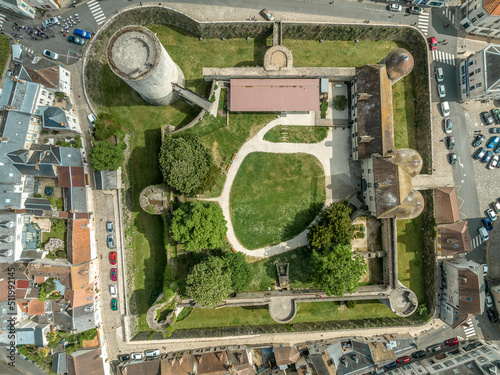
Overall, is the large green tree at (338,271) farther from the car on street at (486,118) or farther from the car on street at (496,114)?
the car on street at (496,114)

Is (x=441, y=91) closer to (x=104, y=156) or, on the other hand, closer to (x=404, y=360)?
(x=404, y=360)

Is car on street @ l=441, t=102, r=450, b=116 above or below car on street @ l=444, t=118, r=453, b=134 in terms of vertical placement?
above

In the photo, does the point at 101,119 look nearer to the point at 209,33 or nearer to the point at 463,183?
the point at 209,33

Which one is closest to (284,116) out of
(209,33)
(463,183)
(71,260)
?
(209,33)

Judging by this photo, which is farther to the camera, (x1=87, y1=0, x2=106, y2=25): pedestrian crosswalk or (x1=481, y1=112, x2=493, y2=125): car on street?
(x1=481, y1=112, x2=493, y2=125): car on street

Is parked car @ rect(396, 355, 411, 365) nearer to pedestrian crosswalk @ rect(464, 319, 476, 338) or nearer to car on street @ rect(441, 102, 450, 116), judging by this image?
pedestrian crosswalk @ rect(464, 319, 476, 338)

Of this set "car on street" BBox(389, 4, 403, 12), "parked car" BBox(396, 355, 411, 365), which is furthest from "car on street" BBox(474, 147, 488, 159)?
"parked car" BBox(396, 355, 411, 365)

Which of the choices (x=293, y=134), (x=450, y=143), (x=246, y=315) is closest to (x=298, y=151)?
(x=293, y=134)

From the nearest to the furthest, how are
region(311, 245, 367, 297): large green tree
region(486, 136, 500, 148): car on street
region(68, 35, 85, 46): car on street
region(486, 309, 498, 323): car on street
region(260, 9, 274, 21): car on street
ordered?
region(311, 245, 367, 297): large green tree, region(260, 9, 274, 21): car on street, region(68, 35, 85, 46): car on street, region(486, 136, 500, 148): car on street, region(486, 309, 498, 323): car on street
